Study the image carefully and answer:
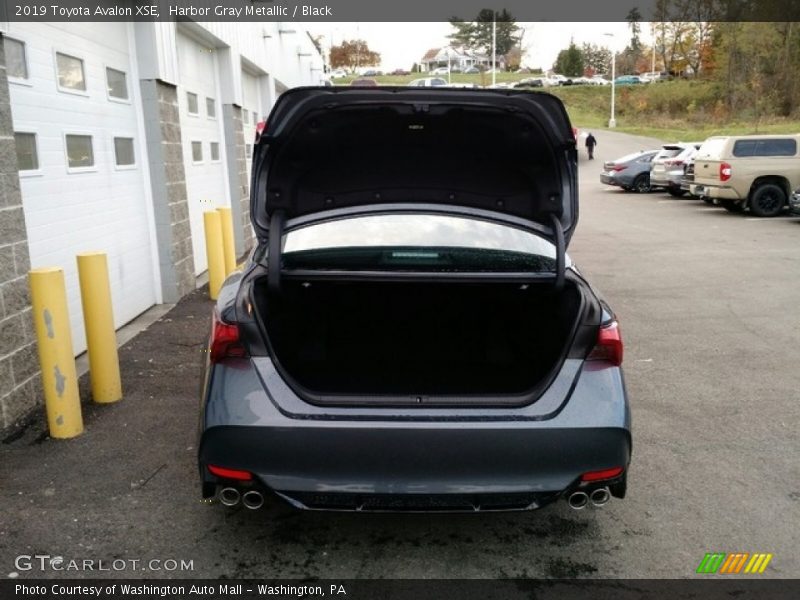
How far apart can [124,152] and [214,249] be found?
55.1 inches

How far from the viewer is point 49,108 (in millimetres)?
5680

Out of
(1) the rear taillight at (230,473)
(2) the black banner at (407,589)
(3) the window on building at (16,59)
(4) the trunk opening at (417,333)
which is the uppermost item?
(3) the window on building at (16,59)

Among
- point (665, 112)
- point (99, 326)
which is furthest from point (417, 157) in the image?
point (665, 112)

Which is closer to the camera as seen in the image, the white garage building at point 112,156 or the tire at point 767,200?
the white garage building at point 112,156

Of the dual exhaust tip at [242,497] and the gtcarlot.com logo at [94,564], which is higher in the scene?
the dual exhaust tip at [242,497]

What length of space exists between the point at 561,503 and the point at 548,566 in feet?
1.94

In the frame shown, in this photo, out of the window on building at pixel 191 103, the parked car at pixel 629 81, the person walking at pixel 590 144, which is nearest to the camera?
the window on building at pixel 191 103

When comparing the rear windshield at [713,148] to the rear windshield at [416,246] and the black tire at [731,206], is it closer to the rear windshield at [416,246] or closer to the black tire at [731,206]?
the black tire at [731,206]

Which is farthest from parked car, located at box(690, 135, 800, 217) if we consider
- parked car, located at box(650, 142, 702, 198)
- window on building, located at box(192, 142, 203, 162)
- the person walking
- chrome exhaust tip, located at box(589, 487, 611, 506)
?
the person walking

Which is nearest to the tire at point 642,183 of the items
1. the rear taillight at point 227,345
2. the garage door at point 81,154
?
the garage door at point 81,154

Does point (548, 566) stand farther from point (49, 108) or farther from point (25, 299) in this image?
point (49, 108)

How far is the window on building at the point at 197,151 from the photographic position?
9.92 meters

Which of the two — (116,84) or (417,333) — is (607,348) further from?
(116,84)

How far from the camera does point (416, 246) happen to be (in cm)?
337
